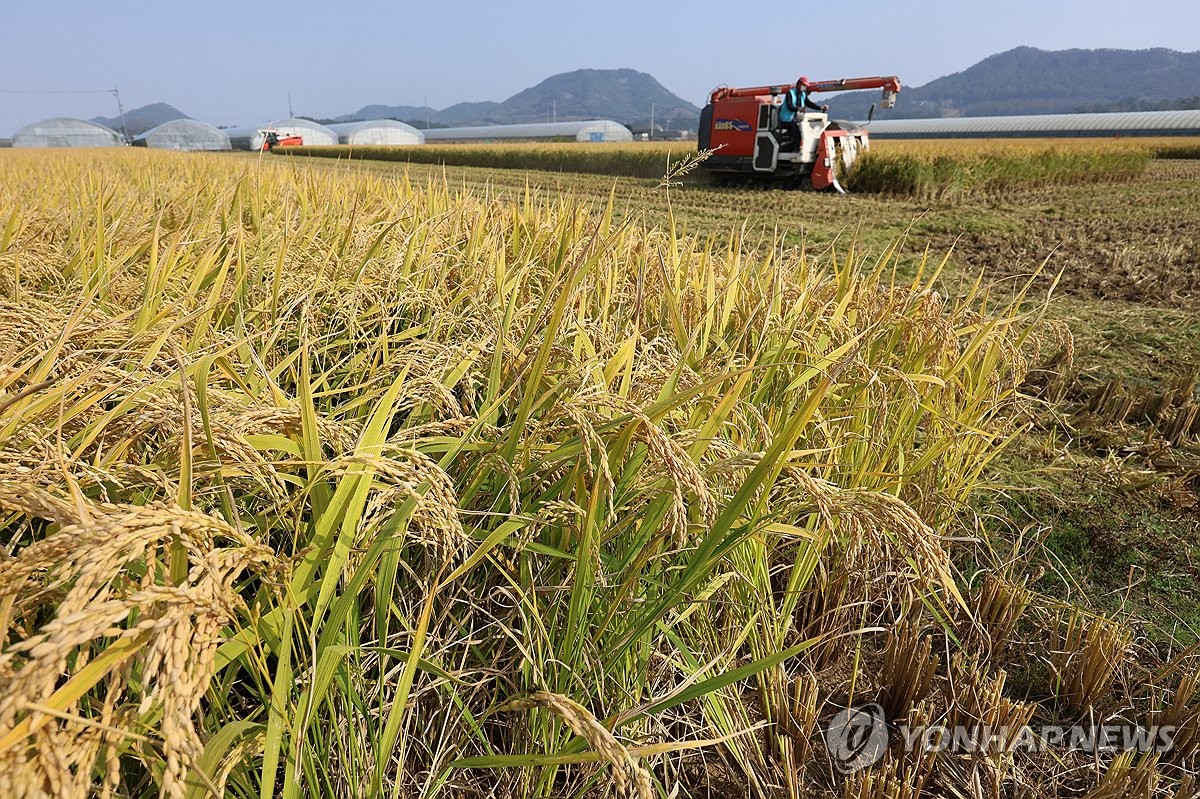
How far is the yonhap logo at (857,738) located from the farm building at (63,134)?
56.7 m

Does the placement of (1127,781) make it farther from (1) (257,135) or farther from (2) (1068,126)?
(1) (257,135)

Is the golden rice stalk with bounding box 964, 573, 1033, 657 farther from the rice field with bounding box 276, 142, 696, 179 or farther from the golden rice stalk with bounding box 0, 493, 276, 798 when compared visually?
the rice field with bounding box 276, 142, 696, 179

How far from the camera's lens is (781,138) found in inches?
467

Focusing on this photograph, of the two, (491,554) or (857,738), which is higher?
(491,554)

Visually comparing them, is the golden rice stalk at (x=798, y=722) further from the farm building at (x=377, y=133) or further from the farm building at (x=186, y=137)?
the farm building at (x=377, y=133)

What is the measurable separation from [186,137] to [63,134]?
7574 millimetres

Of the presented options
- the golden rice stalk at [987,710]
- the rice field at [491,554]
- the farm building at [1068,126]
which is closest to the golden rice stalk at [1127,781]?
the rice field at [491,554]

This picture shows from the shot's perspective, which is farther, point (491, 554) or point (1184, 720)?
point (1184, 720)

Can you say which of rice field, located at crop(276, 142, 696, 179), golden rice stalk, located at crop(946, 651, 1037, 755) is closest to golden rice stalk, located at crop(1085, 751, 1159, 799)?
golden rice stalk, located at crop(946, 651, 1037, 755)

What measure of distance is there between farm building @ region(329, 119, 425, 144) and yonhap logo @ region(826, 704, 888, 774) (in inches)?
2256

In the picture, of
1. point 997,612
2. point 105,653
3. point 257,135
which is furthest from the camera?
point 257,135

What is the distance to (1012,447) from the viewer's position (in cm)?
257

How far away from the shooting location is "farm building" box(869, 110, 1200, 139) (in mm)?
33656

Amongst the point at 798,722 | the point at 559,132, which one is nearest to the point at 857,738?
the point at 798,722
